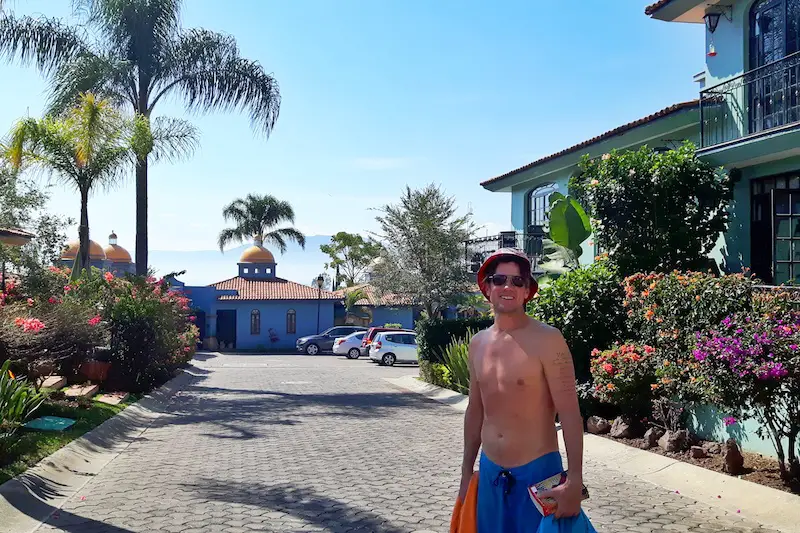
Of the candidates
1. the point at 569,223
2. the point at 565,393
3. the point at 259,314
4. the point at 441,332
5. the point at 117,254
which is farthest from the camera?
the point at 117,254

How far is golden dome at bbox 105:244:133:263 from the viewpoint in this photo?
201ft

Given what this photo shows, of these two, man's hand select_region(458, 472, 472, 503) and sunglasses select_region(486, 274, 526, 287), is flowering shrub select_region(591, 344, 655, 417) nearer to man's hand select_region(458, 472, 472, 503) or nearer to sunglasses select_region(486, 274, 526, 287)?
man's hand select_region(458, 472, 472, 503)

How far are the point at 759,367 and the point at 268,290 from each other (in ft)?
152

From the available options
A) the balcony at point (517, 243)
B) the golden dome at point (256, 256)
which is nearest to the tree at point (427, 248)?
the balcony at point (517, 243)

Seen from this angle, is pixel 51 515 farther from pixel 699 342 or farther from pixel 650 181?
pixel 650 181

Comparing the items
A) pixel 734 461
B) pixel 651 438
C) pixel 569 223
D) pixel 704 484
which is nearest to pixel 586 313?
pixel 651 438

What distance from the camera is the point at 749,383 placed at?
762cm

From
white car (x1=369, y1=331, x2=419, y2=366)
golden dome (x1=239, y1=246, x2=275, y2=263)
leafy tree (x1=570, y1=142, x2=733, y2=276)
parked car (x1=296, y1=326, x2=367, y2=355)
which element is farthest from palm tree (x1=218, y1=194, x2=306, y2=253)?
leafy tree (x1=570, y1=142, x2=733, y2=276)

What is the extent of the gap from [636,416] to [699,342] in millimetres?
3166

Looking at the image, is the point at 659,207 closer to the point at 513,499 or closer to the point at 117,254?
the point at 513,499

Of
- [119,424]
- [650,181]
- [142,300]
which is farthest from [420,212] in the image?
[119,424]

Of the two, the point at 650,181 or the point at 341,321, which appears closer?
the point at 650,181

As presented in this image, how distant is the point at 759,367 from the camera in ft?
24.5

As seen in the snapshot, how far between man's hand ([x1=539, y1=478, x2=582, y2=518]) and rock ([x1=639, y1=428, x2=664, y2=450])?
718 cm
